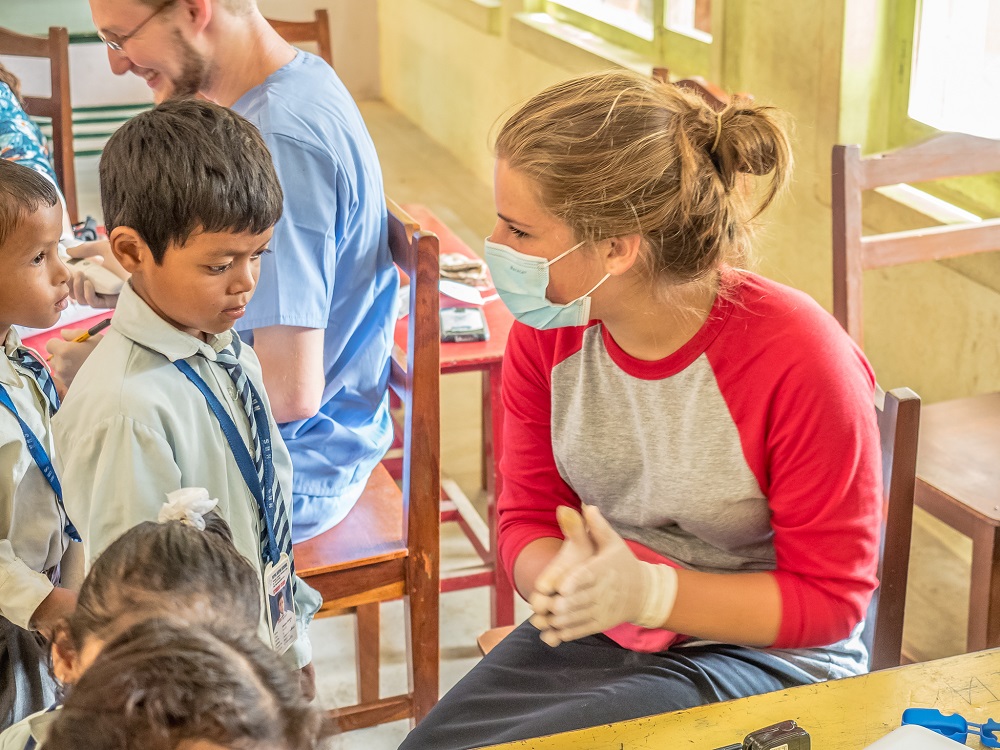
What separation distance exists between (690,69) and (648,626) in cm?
298

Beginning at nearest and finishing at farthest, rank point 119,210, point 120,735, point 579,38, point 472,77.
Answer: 1. point 120,735
2. point 119,210
3. point 579,38
4. point 472,77

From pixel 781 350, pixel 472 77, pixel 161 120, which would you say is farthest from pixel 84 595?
pixel 472 77

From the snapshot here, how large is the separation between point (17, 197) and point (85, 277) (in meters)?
0.47

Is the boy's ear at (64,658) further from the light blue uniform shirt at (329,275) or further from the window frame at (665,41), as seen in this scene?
the window frame at (665,41)

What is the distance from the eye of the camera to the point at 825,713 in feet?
3.34

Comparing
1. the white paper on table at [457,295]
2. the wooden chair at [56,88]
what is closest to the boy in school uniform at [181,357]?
the white paper on table at [457,295]

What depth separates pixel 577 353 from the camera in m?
1.44

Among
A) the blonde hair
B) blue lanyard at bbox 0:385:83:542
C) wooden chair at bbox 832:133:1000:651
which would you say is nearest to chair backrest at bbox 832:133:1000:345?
wooden chair at bbox 832:133:1000:651

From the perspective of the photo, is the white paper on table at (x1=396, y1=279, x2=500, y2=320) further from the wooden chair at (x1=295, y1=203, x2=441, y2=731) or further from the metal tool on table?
the metal tool on table

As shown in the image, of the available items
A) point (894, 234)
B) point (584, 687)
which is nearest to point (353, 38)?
point (894, 234)

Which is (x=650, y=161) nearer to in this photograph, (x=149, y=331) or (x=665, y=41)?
(x=149, y=331)

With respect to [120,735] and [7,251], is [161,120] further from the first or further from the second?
[120,735]

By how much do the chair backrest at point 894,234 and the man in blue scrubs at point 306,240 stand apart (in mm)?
864

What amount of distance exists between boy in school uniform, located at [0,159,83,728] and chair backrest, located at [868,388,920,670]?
0.97 meters
